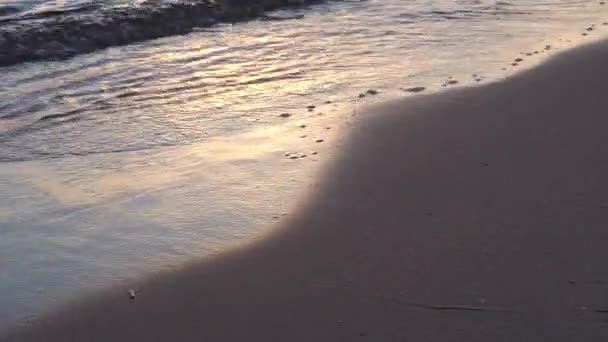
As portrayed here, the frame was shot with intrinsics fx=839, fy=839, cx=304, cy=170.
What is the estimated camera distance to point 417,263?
3727 millimetres

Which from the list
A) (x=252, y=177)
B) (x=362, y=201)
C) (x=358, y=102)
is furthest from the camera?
(x=358, y=102)

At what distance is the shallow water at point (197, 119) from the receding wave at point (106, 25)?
0.43 meters

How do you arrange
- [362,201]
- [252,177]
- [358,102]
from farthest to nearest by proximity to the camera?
1. [358,102]
2. [252,177]
3. [362,201]

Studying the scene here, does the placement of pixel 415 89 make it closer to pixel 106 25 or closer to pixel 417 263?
pixel 417 263

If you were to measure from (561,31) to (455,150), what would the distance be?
408 cm

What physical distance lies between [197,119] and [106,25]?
450cm

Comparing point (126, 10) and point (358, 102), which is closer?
point (358, 102)

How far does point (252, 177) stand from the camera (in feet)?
16.2

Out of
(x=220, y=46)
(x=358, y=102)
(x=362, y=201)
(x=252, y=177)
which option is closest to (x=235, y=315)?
(x=362, y=201)

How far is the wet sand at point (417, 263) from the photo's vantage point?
10.8 ft

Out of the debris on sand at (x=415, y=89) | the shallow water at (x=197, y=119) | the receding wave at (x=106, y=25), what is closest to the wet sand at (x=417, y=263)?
the shallow water at (x=197, y=119)

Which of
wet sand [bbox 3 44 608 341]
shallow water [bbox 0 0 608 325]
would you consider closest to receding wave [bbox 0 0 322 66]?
shallow water [bbox 0 0 608 325]

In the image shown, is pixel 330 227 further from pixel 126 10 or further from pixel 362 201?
pixel 126 10

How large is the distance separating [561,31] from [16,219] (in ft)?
19.9
